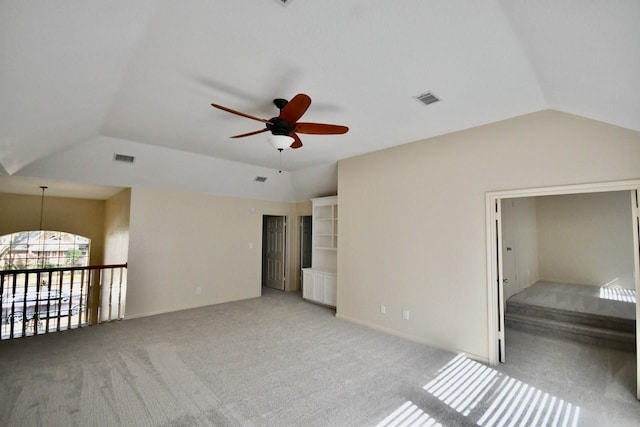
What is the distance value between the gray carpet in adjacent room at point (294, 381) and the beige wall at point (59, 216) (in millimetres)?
4000

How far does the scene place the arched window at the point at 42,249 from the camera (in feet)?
21.2

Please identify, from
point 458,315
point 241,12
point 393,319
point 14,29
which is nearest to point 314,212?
point 393,319

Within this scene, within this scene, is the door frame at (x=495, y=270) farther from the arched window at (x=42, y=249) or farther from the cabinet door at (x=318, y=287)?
the arched window at (x=42, y=249)

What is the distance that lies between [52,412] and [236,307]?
346 centimetres

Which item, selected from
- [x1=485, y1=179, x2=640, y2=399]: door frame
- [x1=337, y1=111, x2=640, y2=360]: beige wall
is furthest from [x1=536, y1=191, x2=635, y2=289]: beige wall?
[x1=337, y1=111, x2=640, y2=360]: beige wall

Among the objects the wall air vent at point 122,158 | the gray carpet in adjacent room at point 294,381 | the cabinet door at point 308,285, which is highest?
the wall air vent at point 122,158

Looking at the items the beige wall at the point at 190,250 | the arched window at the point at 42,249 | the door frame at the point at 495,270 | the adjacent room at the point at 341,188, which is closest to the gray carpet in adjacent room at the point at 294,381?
the adjacent room at the point at 341,188

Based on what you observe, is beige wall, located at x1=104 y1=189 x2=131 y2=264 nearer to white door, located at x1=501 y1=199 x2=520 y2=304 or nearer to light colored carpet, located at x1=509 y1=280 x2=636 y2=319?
white door, located at x1=501 y1=199 x2=520 y2=304

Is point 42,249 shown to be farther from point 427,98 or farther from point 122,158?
point 427,98

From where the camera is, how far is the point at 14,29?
1396mm

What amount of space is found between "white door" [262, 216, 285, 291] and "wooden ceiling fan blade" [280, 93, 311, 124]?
5.33 metres

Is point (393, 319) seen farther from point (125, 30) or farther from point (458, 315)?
point (125, 30)

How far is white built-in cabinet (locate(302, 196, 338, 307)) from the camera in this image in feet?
19.3

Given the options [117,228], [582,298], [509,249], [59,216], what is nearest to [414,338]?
[509,249]
